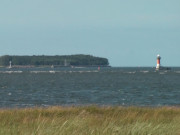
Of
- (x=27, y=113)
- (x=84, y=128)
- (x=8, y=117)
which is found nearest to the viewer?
(x=84, y=128)

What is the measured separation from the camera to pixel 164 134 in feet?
45.0

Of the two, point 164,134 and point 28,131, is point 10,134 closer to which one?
point 28,131

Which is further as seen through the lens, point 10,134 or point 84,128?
point 84,128

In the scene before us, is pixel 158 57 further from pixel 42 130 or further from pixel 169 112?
pixel 42 130

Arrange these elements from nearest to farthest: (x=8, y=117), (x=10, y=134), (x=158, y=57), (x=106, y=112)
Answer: (x=10, y=134), (x=8, y=117), (x=106, y=112), (x=158, y=57)

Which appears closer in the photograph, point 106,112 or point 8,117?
point 8,117

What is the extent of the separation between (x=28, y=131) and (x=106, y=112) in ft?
40.1

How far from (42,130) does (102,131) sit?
55.9 inches

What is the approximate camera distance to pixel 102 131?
42.6 ft

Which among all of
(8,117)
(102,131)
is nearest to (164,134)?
(102,131)

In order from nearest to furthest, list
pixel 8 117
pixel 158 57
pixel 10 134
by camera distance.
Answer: pixel 10 134 → pixel 8 117 → pixel 158 57

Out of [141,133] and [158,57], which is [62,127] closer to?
[141,133]

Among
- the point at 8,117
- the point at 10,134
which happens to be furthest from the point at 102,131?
the point at 8,117

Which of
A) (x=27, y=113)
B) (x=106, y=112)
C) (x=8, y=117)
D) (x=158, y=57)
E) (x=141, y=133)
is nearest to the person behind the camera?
(x=141, y=133)
